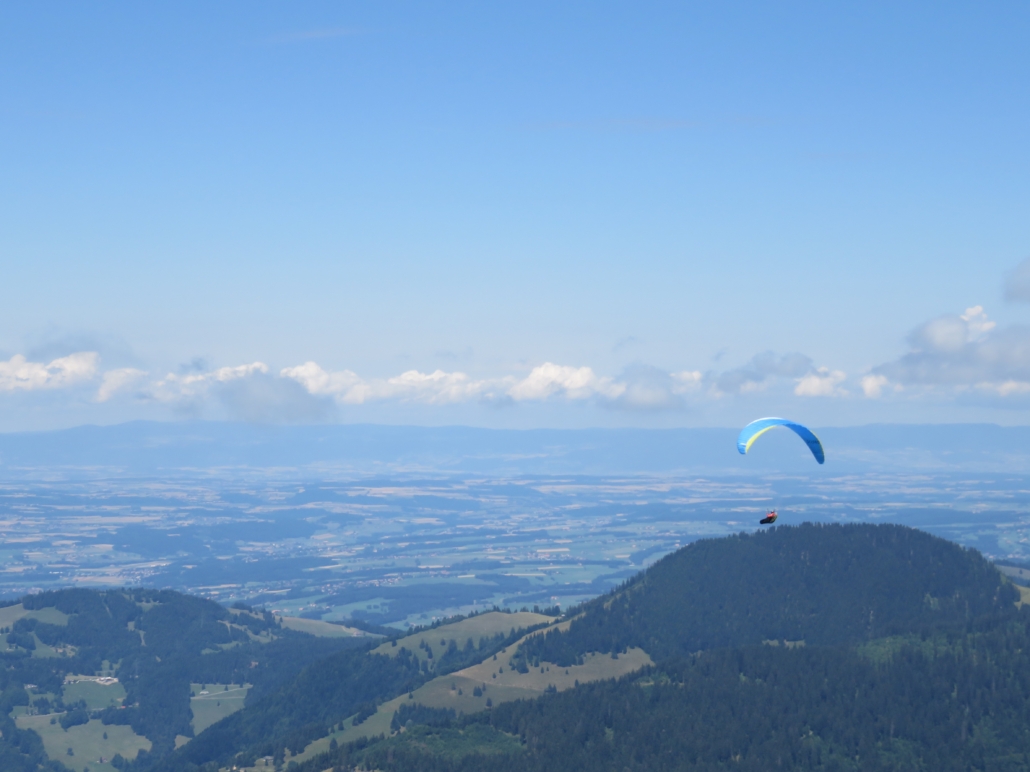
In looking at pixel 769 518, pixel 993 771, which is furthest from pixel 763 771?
pixel 769 518

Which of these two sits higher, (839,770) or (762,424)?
(762,424)

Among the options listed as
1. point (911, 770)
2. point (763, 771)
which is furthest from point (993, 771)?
point (763, 771)

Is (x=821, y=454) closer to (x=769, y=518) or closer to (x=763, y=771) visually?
(x=769, y=518)

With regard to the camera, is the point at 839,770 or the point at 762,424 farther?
the point at 839,770

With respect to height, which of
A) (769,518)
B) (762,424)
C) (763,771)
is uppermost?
(762,424)

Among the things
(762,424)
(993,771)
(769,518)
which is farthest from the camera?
(993,771)

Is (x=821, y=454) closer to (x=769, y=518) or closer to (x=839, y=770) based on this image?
(x=769, y=518)

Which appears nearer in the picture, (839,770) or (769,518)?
(769,518)

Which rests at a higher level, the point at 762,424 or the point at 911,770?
the point at 762,424

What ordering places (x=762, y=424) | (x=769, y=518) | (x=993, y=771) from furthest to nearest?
(x=993, y=771), (x=762, y=424), (x=769, y=518)
